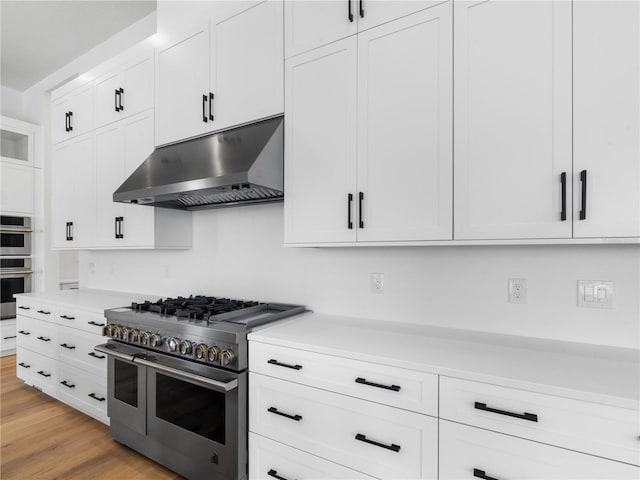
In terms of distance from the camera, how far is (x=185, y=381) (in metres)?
1.91

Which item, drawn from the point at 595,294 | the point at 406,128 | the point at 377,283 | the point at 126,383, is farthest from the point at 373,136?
the point at 126,383

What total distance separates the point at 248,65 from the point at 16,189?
422 cm

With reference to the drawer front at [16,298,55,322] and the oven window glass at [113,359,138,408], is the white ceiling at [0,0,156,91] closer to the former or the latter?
the drawer front at [16,298,55,322]

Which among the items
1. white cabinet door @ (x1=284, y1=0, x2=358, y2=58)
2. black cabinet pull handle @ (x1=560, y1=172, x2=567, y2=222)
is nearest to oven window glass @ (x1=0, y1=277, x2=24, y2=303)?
white cabinet door @ (x1=284, y1=0, x2=358, y2=58)

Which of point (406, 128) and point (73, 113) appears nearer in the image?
point (406, 128)

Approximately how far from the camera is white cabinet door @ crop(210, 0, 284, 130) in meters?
2.03

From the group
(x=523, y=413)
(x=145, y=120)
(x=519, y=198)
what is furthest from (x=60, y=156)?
(x=523, y=413)

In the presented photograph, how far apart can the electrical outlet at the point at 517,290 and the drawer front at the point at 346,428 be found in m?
0.75

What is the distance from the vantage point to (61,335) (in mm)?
2873

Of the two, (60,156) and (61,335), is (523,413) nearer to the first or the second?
(61,335)

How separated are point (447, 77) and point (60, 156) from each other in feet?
12.0

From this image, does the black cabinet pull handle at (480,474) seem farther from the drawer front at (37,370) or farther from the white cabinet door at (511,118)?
the drawer front at (37,370)

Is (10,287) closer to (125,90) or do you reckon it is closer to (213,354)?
(125,90)

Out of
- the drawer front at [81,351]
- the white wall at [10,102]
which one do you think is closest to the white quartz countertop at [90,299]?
the drawer front at [81,351]
